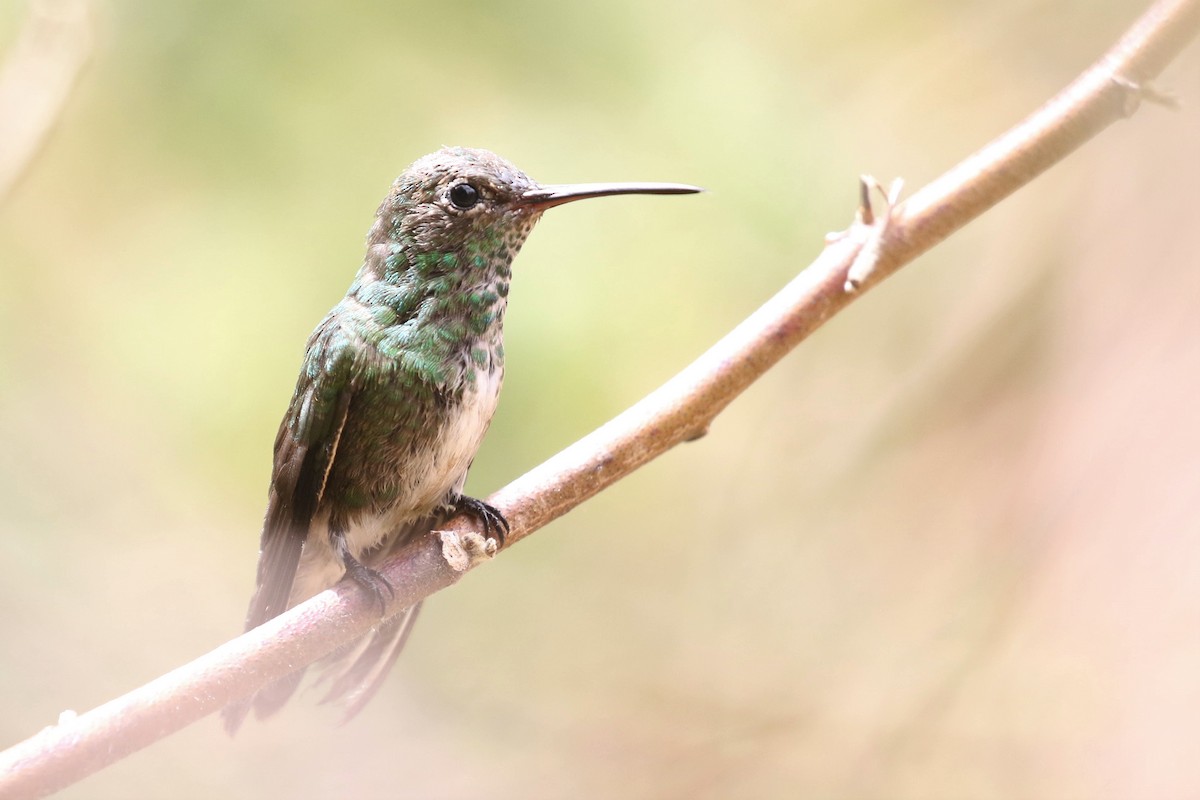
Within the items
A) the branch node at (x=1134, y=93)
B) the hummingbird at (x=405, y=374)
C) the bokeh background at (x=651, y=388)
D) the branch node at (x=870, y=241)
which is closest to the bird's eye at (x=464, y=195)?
the hummingbird at (x=405, y=374)

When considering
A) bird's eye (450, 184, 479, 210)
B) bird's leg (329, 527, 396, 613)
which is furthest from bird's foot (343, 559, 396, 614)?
bird's eye (450, 184, 479, 210)

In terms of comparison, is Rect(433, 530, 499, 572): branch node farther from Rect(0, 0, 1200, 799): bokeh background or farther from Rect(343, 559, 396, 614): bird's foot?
Rect(0, 0, 1200, 799): bokeh background

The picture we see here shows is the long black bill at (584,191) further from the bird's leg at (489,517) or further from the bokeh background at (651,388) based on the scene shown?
the bokeh background at (651,388)

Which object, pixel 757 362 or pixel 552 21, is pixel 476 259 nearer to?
pixel 757 362

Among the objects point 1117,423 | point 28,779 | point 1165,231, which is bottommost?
point 28,779

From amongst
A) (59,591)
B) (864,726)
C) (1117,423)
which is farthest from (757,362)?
(59,591)

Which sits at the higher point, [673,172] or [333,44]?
[333,44]

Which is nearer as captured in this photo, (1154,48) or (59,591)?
(1154,48)

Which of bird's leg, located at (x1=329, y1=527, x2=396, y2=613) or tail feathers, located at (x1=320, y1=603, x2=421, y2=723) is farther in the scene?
tail feathers, located at (x1=320, y1=603, x2=421, y2=723)
